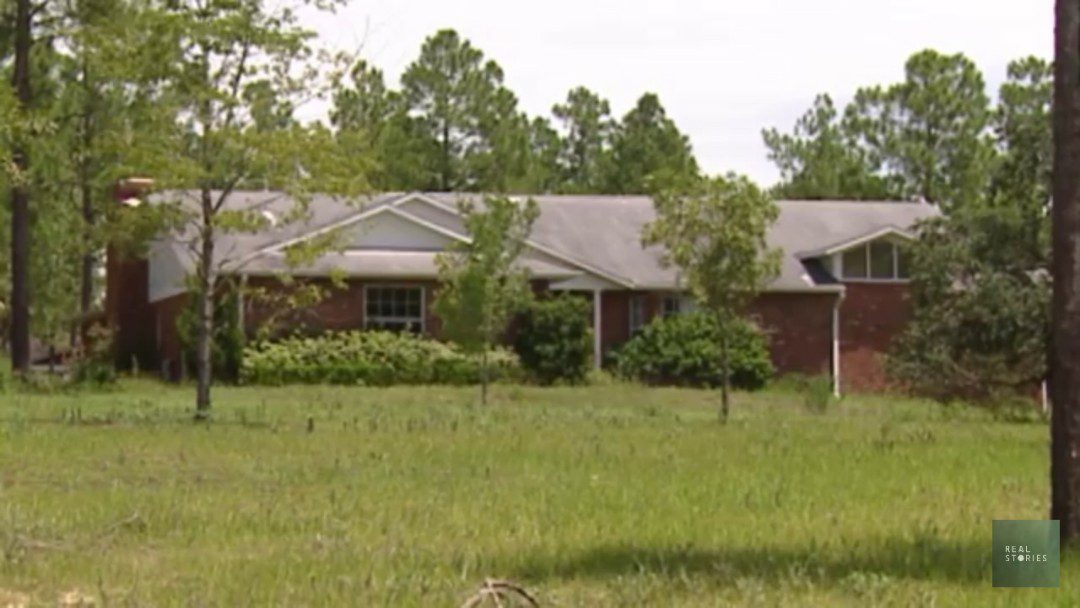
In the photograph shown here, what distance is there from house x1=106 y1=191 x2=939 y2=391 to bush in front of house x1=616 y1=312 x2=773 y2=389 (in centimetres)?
104

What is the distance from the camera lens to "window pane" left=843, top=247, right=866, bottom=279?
5044cm

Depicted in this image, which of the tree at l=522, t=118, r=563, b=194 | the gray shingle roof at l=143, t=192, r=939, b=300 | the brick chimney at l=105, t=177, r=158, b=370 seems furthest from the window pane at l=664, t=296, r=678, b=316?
the tree at l=522, t=118, r=563, b=194

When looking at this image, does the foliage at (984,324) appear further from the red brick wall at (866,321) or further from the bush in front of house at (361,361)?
the red brick wall at (866,321)

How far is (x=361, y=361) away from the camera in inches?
1718

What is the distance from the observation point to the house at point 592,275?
45.9 metres

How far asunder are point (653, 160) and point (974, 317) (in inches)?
1621

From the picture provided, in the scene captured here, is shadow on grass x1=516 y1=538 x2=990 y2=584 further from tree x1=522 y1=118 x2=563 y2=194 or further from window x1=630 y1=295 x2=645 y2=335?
tree x1=522 y1=118 x2=563 y2=194

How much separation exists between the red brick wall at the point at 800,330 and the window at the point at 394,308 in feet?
31.2

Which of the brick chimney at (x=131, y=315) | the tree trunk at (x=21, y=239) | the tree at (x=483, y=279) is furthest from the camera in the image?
the brick chimney at (x=131, y=315)

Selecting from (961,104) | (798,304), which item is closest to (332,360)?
(798,304)

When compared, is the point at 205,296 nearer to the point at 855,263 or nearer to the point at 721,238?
the point at 721,238

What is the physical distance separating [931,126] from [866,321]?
29.3m

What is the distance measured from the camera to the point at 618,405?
37344mm

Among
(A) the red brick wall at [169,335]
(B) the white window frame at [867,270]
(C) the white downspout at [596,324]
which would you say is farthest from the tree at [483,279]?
(B) the white window frame at [867,270]
